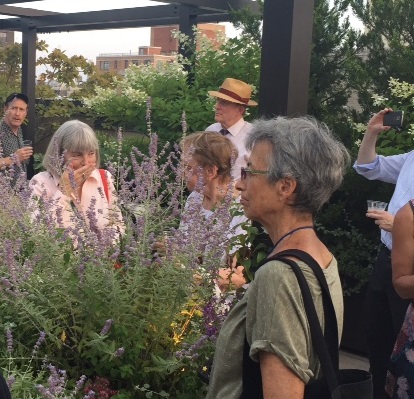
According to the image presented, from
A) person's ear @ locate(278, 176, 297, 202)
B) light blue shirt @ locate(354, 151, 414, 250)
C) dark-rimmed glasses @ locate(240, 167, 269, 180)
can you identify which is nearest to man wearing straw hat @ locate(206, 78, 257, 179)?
light blue shirt @ locate(354, 151, 414, 250)

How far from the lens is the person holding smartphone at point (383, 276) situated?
3.96 m

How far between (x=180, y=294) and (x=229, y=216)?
1.19ft

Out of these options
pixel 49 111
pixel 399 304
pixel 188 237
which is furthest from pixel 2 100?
pixel 188 237

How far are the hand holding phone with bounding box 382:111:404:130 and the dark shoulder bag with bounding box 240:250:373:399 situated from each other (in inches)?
92.6

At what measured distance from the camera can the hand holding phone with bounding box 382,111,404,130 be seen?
409 cm

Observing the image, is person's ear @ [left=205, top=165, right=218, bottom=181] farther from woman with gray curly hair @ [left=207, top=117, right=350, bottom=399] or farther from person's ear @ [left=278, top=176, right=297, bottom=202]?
person's ear @ [left=278, top=176, right=297, bottom=202]

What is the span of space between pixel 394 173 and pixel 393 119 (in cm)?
34

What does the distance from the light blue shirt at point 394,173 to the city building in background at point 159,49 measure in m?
3.85

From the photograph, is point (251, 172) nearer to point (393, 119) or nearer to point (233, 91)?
point (393, 119)

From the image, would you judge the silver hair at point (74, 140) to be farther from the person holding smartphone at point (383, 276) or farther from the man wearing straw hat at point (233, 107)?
the man wearing straw hat at point (233, 107)

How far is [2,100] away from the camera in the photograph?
48.3 ft

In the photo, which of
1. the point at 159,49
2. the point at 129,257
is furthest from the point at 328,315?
the point at 159,49

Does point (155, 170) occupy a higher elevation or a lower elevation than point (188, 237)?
higher

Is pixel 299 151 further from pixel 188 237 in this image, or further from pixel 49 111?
pixel 49 111
